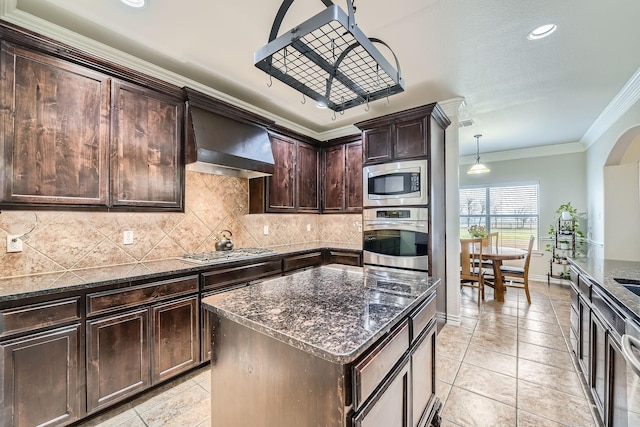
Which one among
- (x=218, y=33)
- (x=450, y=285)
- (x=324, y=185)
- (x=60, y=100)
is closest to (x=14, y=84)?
(x=60, y=100)

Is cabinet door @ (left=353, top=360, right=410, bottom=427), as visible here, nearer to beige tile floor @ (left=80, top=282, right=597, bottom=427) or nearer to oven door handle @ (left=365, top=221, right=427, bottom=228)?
beige tile floor @ (left=80, top=282, right=597, bottom=427)

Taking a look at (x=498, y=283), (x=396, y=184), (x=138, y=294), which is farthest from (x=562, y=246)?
(x=138, y=294)

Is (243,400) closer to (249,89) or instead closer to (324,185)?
(249,89)

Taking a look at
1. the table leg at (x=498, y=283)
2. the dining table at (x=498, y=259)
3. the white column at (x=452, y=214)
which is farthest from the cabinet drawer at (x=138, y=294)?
the table leg at (x=498, y=283)

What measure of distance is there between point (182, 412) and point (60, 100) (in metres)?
2.40

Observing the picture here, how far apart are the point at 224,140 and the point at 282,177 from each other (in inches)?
41.7

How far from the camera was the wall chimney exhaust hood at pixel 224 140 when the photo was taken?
8.54 feet

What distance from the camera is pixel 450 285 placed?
341 centimetres

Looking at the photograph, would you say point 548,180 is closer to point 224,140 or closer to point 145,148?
point 224,140

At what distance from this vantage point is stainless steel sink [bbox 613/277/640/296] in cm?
186

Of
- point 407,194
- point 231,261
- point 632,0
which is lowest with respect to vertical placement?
point 231,261

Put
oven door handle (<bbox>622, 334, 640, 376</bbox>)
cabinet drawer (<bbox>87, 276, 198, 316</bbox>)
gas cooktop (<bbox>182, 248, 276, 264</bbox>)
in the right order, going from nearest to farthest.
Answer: oven door handle (<bbox>622, 334, 640, 376</bbox>) → cabinet drawer (<bbox>87, 276, 198, 316</bbox>) → gas cooktop (<bbox>182, 248, 276, 264</bbox>)

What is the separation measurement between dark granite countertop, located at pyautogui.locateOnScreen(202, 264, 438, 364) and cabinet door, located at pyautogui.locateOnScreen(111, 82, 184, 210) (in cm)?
146

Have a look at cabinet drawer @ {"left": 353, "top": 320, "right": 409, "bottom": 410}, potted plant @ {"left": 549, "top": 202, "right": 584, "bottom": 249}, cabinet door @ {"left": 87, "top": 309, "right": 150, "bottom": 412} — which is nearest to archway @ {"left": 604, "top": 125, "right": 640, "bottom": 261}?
potted plant @ {"left": 549, "top": 202, "right": 584, "bottom": 249}
